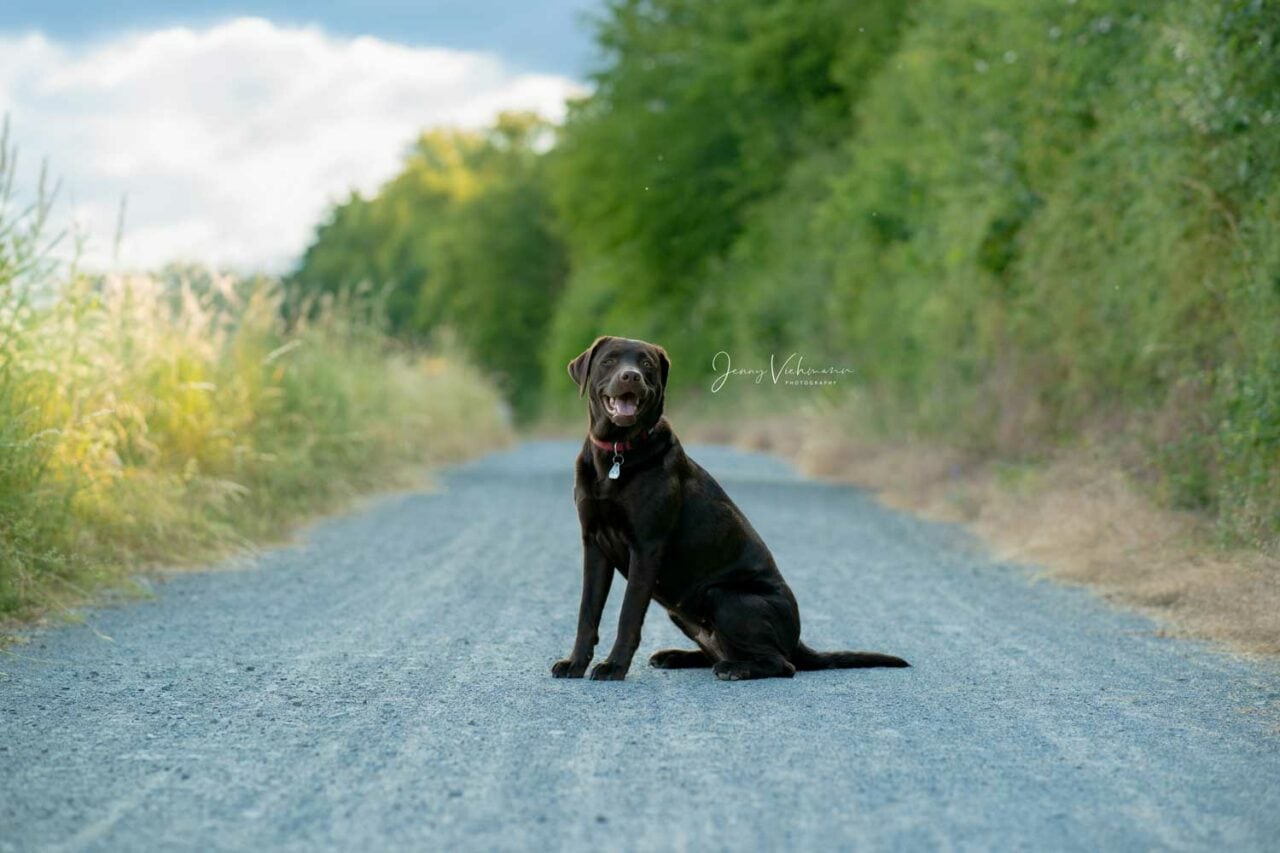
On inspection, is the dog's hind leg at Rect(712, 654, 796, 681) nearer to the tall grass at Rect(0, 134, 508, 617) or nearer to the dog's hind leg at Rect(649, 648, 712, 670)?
the dog's hind leg at Rect(649, 648, 712, 670)

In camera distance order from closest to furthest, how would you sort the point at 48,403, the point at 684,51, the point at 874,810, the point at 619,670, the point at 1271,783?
the point at 874,810 < the point at 1271,783 < the point at 619,670 < the point at 48,403 < the point at 684,51

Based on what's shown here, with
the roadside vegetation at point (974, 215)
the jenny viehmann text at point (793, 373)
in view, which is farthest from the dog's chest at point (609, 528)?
the jenny viehmann text at point (793, 373)

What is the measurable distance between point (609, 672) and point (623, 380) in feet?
4.05

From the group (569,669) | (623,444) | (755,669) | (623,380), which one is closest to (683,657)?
(755,669)

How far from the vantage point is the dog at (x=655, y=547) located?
6.17 metres

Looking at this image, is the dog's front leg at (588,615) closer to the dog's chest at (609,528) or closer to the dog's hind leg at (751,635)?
the dog's chest at (609,528)

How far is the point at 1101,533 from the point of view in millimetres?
10477

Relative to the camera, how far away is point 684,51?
3559 centimetres

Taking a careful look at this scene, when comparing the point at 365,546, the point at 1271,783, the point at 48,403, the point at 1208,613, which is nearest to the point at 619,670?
the point at 1271,783

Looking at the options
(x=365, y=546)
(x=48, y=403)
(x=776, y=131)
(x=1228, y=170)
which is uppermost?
(x=776, y=131)

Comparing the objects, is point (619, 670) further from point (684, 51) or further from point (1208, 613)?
point (684, 51)

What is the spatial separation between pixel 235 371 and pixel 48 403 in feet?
12.8

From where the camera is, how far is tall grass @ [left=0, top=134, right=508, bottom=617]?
8.35 metres

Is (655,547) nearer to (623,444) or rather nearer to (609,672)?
(623,444)
